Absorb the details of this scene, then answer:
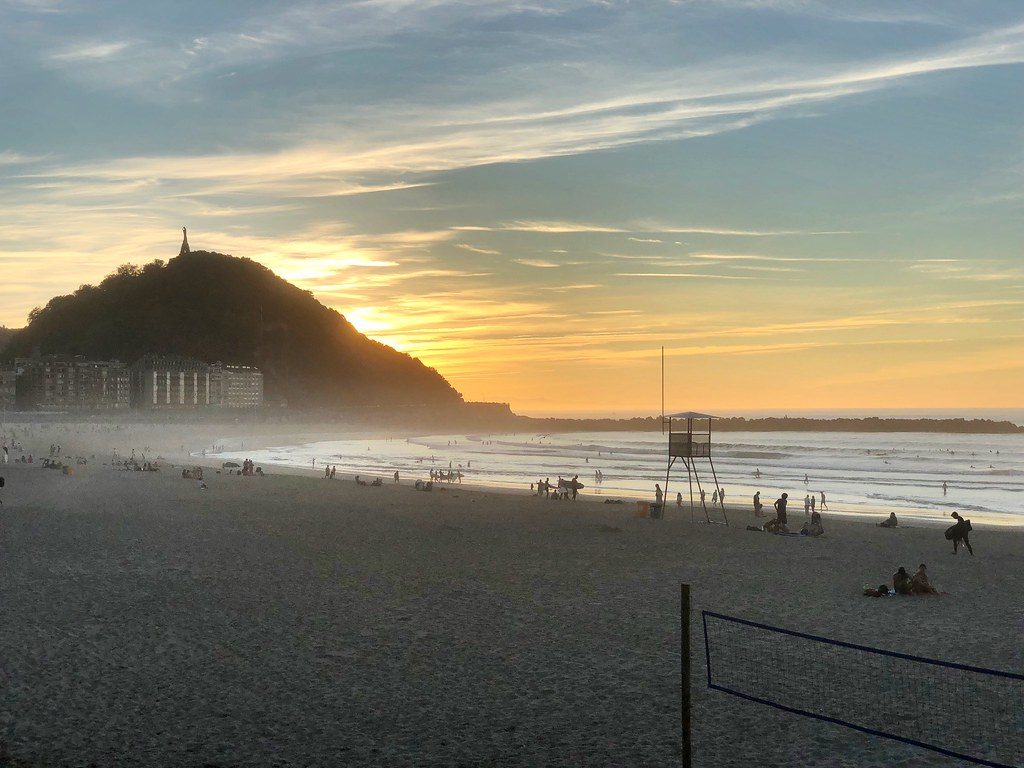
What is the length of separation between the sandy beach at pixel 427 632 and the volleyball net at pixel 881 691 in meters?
0.37

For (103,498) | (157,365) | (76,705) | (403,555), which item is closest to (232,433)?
(157,365)

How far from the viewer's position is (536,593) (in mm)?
15930

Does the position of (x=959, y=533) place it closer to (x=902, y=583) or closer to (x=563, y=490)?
(x=902, y=583)

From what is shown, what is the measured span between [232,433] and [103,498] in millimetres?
110554

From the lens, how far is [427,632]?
12914mm

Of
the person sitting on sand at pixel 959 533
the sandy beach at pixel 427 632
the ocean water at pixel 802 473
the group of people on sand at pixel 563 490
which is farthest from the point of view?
the ocean water at pixel 802 473

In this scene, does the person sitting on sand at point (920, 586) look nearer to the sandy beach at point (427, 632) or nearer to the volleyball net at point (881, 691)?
the sandy beach at point (427, 632)

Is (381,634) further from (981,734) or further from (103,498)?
(103,498)

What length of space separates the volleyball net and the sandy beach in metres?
0.37

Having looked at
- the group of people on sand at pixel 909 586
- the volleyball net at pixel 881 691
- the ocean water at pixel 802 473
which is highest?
the group of people on sand at pixel 909 586

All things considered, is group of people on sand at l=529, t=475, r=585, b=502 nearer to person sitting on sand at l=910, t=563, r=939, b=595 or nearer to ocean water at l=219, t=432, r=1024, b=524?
ocean water at l=219, t=432, r=1024, b=524

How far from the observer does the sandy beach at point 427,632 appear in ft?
28.0

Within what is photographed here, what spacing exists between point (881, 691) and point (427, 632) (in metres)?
6.21

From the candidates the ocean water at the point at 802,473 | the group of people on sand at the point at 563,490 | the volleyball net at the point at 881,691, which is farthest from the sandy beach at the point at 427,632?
the ocean water at the point at 802,473
